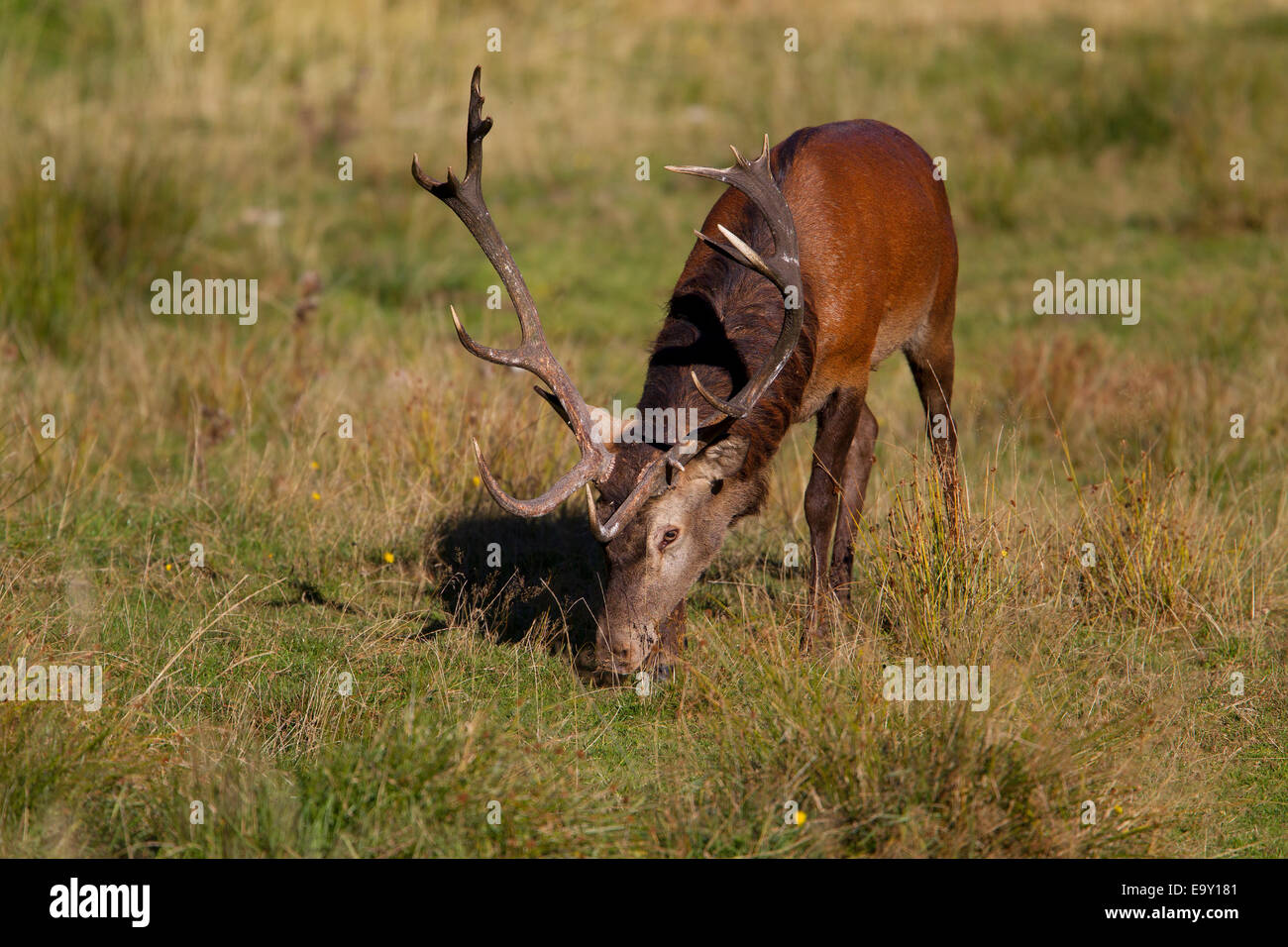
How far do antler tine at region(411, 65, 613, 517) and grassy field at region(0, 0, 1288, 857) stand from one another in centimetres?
79

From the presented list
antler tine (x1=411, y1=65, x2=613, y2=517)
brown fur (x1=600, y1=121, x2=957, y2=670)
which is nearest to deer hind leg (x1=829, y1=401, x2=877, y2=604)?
brown fur (x1=600, y1=121, x2=957, y2=670)

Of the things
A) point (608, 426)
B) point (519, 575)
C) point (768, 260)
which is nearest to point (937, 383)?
point (768, 260)

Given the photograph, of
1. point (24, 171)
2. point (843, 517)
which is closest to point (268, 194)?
point (24, 171)

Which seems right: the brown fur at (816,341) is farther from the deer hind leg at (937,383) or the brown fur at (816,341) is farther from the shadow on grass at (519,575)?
the shadow on grass at (519,575)

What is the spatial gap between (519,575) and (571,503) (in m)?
0.84

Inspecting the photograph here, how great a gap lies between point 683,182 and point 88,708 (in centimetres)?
1125

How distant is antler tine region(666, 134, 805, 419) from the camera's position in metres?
5.14

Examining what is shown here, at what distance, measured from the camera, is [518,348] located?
212 inches

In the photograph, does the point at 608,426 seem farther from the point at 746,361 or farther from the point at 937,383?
the point at 937,383

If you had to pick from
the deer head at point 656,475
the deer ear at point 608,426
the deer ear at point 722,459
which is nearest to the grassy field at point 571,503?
the deer head at point 656,475

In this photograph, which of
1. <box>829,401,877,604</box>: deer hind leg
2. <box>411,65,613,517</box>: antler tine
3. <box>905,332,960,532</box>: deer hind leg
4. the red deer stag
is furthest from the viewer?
<box>905,332,960,532</box>: deer hind leg

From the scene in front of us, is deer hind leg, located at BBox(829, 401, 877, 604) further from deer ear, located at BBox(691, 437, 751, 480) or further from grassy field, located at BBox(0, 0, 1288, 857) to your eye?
deer ear, located at BBox(691, 437, 751, 480)
